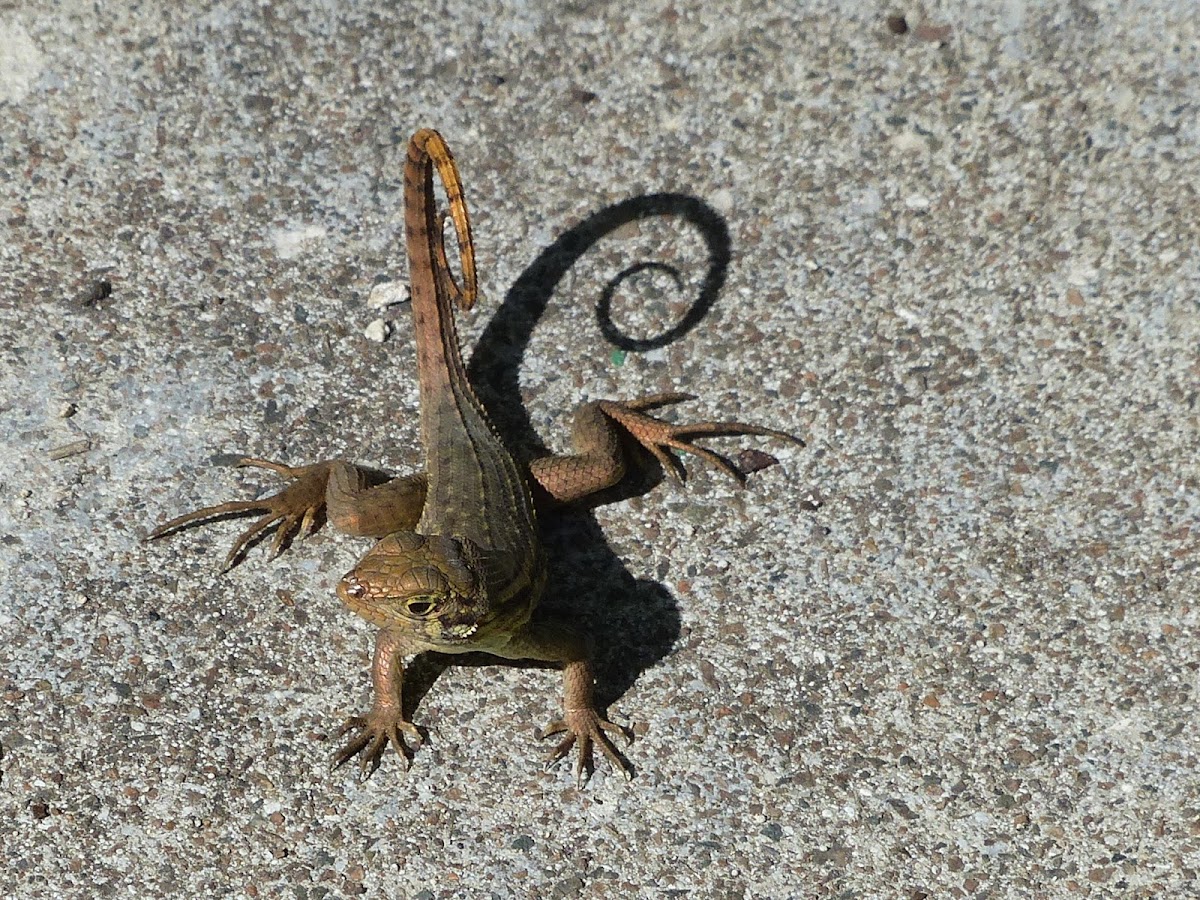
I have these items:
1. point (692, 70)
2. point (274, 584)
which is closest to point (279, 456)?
point (274, 584)

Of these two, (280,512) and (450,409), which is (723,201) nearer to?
(450,409)

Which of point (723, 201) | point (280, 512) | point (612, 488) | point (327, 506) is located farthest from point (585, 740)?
point (723, 201)

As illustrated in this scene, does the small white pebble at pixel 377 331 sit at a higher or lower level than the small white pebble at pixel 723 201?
lower

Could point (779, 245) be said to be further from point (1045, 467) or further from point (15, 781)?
point (15, 781)

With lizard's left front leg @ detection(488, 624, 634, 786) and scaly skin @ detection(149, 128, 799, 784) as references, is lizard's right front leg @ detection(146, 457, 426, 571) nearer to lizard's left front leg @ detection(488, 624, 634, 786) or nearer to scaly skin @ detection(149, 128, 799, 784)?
scaly skin @ detection(149, 128, 799, 784)

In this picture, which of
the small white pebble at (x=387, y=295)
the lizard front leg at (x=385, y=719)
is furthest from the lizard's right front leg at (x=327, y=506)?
the small white pebble at (x=387, y=295)

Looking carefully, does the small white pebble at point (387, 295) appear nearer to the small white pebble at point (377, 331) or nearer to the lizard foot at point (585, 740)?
the small white pebble at point (377, 331)

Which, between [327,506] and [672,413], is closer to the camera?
[327,506]
